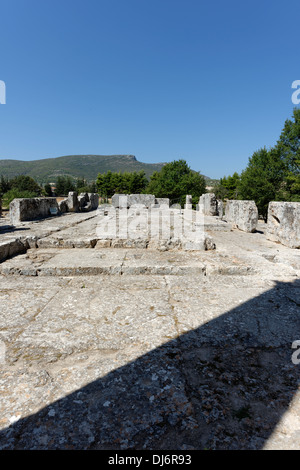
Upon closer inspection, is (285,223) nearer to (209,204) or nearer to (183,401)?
(183,401)

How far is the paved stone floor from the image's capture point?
1.34 metres

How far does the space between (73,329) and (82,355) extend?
0.41 m

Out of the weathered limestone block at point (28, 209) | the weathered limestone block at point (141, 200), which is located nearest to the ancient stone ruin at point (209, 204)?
the weathered limestone block at point (141, 200)

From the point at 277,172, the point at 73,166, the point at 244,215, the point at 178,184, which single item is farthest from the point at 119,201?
the point at 73,166

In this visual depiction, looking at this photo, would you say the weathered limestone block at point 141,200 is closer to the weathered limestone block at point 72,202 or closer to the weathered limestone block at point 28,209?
the weathered limestone block at point 72,202

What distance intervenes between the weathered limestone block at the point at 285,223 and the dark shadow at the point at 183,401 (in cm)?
393

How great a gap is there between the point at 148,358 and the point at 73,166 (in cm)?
12161

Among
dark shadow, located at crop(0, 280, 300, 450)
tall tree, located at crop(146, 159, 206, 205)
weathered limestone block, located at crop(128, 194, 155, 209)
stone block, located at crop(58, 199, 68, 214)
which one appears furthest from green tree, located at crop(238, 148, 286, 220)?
dark shadow, located at crop(0, 280, 300, 450)

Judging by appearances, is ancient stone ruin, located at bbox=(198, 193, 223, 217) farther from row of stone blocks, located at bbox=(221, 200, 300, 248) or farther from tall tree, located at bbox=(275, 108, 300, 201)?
tall tree, located at bbox=(275, 108, 300, 201)

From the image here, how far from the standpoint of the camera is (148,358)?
1.93 metres

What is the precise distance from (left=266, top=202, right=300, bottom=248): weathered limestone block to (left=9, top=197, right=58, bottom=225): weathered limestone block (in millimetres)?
7847

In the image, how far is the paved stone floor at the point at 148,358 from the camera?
4.41ft

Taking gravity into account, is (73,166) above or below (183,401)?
above
